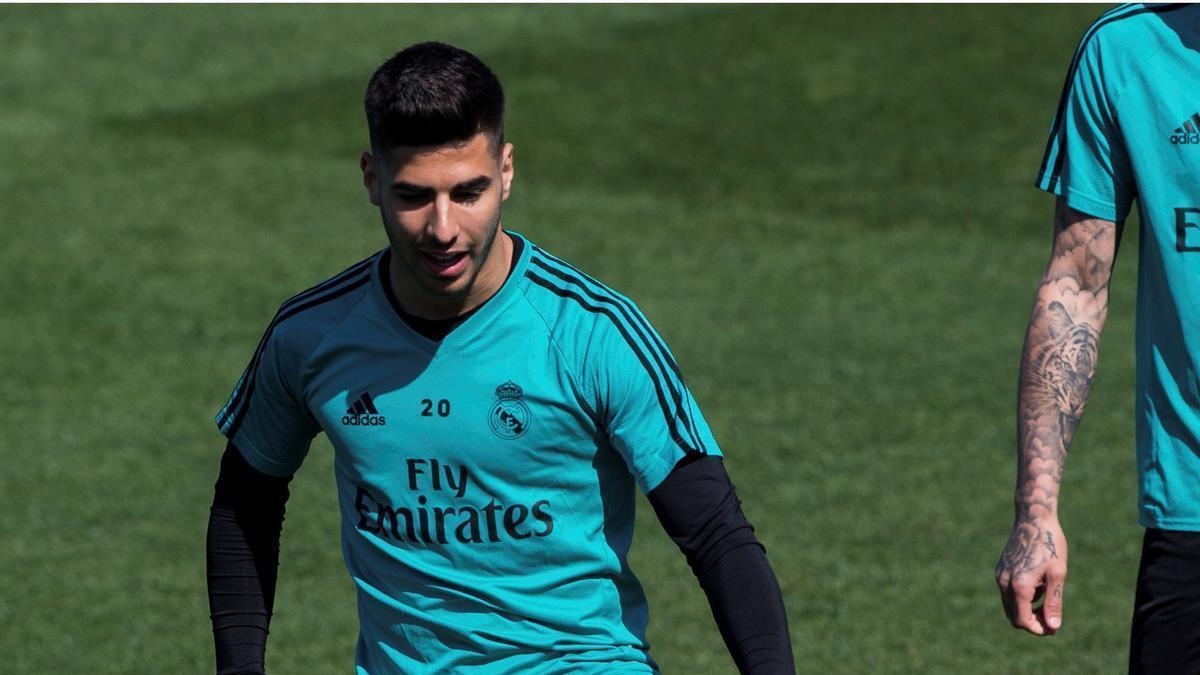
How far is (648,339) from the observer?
12.7ft

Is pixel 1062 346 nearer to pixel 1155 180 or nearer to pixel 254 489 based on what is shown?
pixel 1155 180

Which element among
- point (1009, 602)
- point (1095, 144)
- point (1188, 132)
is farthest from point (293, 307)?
point (1188, 132)

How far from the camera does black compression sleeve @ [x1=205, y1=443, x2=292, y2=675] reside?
166 inches

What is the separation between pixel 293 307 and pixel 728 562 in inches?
45.0

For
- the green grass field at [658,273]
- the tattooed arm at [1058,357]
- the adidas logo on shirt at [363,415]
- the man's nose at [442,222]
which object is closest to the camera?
the man's nose at [442,222]

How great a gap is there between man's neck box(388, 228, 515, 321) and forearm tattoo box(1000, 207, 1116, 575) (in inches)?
49.1

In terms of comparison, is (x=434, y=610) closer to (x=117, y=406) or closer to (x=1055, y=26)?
(x=117, y=406)

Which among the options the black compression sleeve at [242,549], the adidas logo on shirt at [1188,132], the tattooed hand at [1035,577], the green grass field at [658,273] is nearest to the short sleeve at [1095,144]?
the adidas logo on shirt at [1188,132]

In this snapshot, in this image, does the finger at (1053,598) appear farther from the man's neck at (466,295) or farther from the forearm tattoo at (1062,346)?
the man's neck at (466,295)

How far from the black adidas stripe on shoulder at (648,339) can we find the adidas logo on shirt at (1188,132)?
123 centimetres

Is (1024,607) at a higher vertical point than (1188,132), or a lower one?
lower

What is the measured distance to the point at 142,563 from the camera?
8.50 metres

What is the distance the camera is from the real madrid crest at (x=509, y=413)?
3.92 meters

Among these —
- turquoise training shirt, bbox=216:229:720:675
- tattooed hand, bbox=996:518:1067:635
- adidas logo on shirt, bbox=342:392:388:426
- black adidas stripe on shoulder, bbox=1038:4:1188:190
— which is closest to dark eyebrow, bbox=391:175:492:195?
turquoise training shirt, bbox=216:229:720:675
